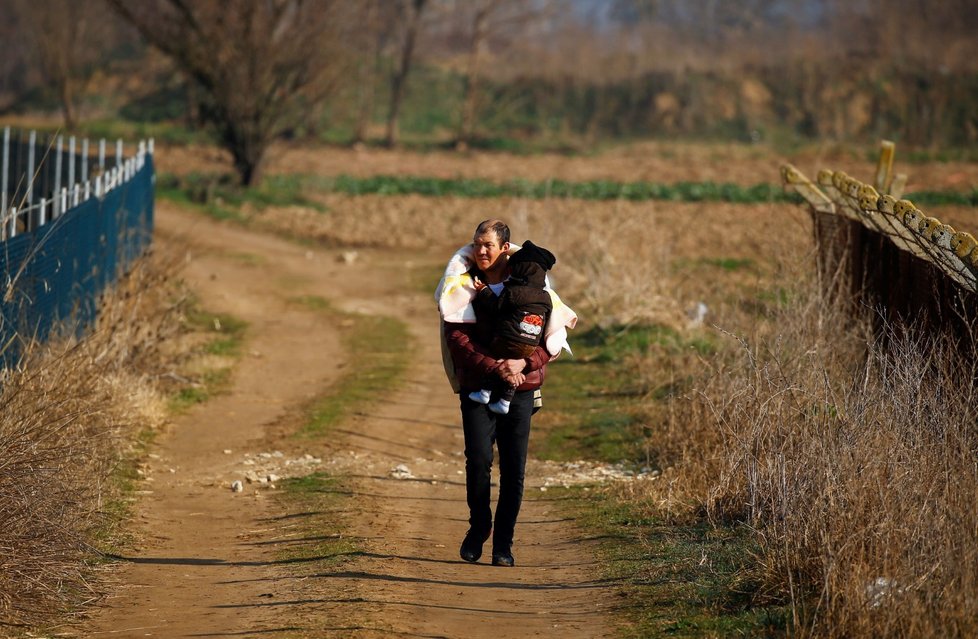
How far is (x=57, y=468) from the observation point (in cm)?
724

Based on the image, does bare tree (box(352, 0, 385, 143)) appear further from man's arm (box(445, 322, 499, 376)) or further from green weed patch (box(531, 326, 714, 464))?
man's arm (box(445, 322, 499, 376))

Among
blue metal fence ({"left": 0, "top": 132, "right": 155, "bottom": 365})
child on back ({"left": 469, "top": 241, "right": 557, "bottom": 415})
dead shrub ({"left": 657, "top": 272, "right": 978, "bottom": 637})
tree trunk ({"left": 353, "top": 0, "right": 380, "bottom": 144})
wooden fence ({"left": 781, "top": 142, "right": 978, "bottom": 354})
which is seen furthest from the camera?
tree trunk ({"left": 353, "top": 0, "right": 380, "bottom": 144})

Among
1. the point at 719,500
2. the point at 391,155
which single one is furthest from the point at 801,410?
the point at 391,155

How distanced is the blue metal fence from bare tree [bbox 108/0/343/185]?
1135 cm

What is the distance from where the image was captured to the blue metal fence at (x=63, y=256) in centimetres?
925

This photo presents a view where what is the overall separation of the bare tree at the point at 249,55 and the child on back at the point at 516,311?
23171 mm

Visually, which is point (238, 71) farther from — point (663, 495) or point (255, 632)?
point (255, 632)

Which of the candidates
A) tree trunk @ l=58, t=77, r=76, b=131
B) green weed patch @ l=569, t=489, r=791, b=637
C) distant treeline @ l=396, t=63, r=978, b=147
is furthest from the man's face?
distant treeline @ l=396, t=63, r=978, b=147

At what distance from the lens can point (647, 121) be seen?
209 feet

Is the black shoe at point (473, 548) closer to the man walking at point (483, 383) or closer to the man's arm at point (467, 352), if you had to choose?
the man walking at point (483, 383)

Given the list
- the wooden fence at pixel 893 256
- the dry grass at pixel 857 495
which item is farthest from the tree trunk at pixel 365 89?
the dry grass at pixel 857 495

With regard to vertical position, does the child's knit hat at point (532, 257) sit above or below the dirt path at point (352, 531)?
above

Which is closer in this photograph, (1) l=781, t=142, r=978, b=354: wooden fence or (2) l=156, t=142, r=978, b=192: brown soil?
(1) l=781, t=142, r=978, b=354: wooden fence

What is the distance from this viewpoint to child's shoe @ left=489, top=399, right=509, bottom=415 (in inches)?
272
